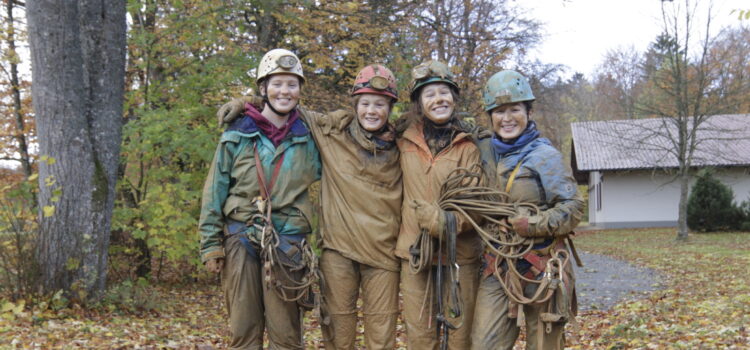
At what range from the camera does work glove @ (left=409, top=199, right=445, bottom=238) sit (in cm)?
350

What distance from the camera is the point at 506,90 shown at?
3.60 m

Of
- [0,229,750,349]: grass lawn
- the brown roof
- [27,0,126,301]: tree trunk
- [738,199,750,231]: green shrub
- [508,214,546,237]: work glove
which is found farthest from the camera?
the brown roof

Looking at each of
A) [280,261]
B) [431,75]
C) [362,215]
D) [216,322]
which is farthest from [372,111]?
[216,322]

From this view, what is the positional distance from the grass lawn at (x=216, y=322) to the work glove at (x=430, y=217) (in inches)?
41.2

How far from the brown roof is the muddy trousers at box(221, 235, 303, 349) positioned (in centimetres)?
2410

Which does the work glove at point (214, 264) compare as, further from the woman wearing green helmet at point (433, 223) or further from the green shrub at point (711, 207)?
the green shrub at point (711, 207)

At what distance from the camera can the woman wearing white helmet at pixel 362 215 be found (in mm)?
3754

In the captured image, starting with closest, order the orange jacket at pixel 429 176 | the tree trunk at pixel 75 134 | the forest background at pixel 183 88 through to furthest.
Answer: the orange jacket at pixel 429 176, the tree trunk at pixel 75 134, the forest background at pixel 183 88

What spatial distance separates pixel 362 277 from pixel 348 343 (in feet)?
1.42

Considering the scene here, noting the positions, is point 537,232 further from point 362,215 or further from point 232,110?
point 232,110

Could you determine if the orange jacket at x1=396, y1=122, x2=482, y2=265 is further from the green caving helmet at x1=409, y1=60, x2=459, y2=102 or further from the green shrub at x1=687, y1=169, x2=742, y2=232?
the green shrub at x1=687, y1=169, x2=742, y2=232

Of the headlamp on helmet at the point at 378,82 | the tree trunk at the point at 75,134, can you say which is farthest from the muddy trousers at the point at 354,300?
the tree trunk at the point at 75,134

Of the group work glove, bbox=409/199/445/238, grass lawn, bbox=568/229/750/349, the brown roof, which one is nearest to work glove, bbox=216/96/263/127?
work glove, bbox=409/199/445/238

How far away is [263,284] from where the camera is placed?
3.69m
